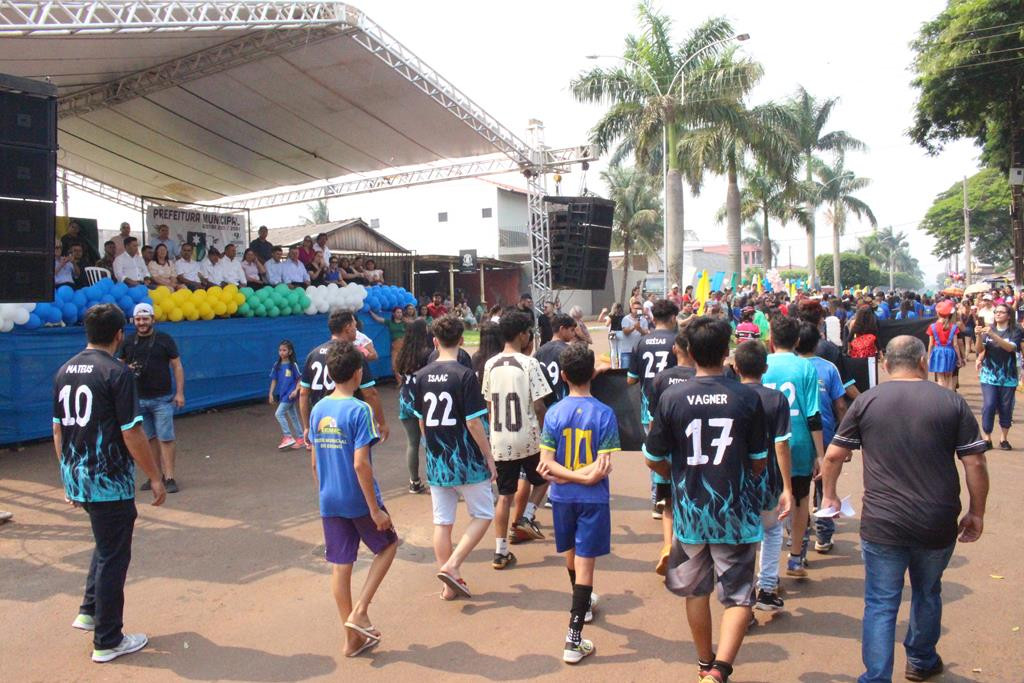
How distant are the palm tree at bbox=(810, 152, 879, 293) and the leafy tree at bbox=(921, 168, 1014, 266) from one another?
13752 mm

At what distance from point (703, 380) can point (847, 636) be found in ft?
6.13

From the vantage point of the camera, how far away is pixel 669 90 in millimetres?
23094

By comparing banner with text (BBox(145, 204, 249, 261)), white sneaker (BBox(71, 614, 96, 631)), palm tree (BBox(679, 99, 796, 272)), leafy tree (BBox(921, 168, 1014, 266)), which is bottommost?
white sneaker (BBox(71, 614, 96, 631))

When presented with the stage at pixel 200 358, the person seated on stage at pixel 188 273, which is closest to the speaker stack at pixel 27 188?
the stage at pixel 200 358

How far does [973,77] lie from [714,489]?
22.2m

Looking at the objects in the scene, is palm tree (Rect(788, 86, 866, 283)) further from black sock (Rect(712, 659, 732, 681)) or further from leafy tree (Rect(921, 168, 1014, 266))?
black sock (Rect(712, 659, 732, 681))

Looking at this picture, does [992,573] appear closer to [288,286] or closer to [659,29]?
[288,286]

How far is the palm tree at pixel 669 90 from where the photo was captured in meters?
22.9

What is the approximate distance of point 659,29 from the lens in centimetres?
2302

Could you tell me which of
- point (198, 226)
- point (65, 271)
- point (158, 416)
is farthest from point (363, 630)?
point (198, 226)

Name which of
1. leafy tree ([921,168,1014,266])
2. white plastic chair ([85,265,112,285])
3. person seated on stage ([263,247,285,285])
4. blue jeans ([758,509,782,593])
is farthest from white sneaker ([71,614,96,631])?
leafy tree ([921,168,1014,266])

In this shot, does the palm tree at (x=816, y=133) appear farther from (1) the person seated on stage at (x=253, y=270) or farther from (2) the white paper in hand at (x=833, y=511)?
(2) the white paper in hand at (x=833, y=511)

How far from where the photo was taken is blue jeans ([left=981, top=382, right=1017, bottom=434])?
8578 mm

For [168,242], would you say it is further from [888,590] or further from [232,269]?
[888,590]
